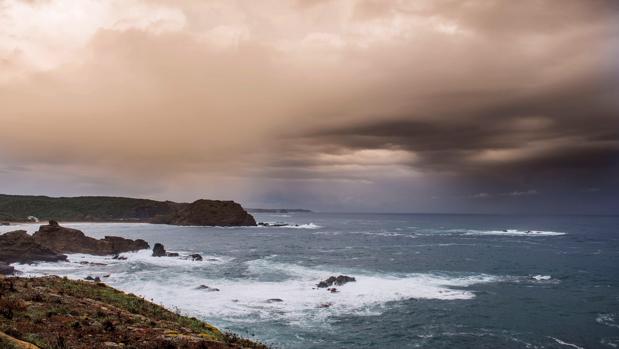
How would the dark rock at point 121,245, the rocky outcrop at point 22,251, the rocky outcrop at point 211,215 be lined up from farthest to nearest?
the rocky outcrop at point 211,215 < the dark rock at point 121,245 < the rocky outcrop at point 22,251

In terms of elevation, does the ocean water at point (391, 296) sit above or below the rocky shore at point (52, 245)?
below

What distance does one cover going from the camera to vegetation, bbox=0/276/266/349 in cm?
1084

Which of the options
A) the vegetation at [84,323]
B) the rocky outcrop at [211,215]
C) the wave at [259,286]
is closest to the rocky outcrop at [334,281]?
Answer: the wave at [259,286]

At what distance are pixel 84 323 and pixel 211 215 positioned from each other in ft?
577

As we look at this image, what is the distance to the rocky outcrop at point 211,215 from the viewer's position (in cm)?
18388

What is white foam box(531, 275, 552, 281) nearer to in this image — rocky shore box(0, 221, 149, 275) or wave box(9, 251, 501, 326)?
wave box(9, 251, 501, 326)

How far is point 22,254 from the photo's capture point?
6028cm

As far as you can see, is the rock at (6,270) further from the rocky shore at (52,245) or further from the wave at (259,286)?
the rocky shore at (52,245)

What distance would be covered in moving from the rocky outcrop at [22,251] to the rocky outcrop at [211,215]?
394 feet

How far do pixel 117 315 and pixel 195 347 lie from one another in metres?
4.55

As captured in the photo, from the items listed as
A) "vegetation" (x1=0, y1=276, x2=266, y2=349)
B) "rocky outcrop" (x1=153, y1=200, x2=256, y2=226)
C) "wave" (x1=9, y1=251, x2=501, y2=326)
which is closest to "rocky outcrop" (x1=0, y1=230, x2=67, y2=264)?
"wave" (x1=9, y1=251, x2=501, y2=326)

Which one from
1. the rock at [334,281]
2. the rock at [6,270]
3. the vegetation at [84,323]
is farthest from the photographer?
the rock at [6,270]

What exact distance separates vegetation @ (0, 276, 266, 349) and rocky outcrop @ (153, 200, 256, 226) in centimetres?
16850

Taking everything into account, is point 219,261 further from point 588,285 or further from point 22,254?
point 588,285
